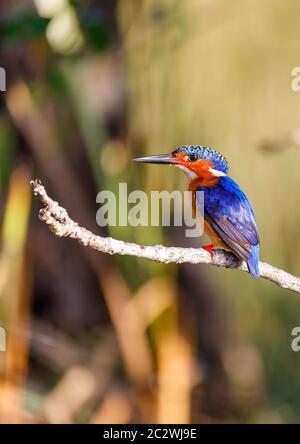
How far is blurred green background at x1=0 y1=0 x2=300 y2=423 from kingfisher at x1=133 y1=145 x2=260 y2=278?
0.63 m

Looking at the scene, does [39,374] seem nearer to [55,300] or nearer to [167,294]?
[55,300]

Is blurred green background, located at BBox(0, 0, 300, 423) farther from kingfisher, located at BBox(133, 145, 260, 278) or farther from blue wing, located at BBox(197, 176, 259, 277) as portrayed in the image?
blue wing, located at BBox(197, 176, 259, 277)

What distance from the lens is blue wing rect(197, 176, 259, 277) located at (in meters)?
2.53

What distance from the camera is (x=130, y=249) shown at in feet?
6.57

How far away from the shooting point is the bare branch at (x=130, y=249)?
1812 millimetres

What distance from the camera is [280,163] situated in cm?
370

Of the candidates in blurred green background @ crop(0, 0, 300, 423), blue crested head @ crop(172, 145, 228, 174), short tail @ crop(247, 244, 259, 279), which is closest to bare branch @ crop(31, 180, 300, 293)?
short tail @ crop(247, 244, 259, 279)

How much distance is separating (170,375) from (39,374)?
0.70 m

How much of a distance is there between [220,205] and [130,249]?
2.57 feet

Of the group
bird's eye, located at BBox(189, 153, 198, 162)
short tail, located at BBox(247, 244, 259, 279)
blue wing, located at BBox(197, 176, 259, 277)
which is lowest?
short tail, located at BBox(247, 244, 259, 279)

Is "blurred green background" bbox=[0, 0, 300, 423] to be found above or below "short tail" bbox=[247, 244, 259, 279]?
above

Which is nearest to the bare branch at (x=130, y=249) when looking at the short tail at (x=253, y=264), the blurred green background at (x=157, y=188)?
the short tail at (x=253, y=264)

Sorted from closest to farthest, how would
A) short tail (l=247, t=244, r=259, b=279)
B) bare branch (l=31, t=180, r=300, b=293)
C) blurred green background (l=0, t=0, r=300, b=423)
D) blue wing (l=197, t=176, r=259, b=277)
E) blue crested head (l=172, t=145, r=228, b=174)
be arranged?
bare branch (l=31, t=180, r=300, b=293)
short tail (l=247, t=244, r=259, b=279)
blue wing (l=197, t=176, r=259, b=277)
blue crested head (l=172, t=145, r=228, b=174)
blurred green background (l=0, t=0, r=300, b=423)

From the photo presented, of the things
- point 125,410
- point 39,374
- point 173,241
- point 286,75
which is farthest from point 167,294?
point 286,75
